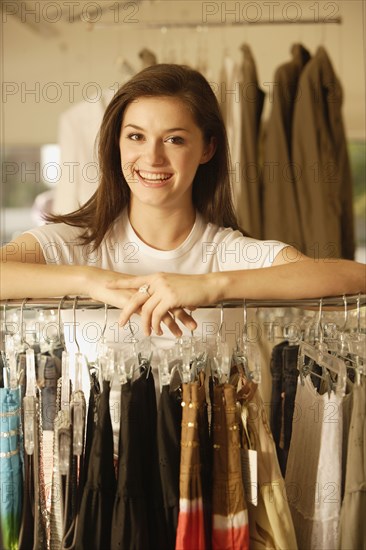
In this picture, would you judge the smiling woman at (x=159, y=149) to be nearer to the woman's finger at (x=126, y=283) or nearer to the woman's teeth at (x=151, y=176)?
the woman's teeth at (x=151, y=176)

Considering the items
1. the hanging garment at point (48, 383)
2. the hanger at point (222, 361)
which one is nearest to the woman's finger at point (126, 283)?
the hanger at point (222, 361)

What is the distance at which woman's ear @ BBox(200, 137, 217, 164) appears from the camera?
1.44 meters

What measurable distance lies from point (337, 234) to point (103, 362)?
4.33ft

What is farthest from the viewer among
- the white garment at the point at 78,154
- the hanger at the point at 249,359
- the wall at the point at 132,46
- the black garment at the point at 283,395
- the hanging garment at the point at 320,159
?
the wall at the point at 132,46

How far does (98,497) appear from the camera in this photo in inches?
37.0

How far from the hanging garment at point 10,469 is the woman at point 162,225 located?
7.3 inches

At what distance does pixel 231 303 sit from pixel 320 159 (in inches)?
50.0

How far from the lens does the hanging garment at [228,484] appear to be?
0.96 meters

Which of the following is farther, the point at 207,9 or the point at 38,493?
the point at 207,9

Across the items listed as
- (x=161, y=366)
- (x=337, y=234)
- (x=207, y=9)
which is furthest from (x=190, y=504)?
(x=207, y=9)

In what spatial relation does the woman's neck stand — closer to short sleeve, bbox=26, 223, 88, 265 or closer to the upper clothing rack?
short sleeve, bbox=26, 223, 88, 265

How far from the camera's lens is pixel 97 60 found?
2.93 m

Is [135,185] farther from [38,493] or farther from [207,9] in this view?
[207,9]

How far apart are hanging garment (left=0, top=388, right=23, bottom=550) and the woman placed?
18 cm
